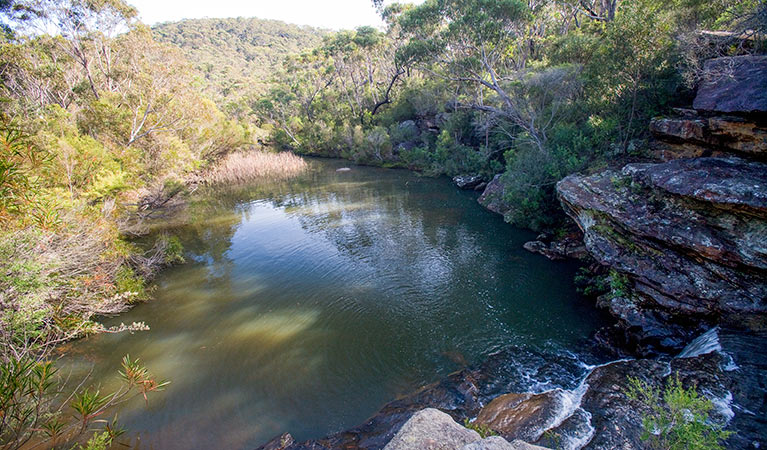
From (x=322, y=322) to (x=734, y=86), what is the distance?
549 inches

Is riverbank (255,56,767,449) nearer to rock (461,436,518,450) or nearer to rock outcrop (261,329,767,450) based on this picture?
rock outcrop (261,329,767,450)

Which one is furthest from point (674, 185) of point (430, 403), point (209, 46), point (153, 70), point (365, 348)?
point (209, 46)

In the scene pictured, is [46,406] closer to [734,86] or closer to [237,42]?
[734,86]

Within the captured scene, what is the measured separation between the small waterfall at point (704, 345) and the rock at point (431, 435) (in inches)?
281

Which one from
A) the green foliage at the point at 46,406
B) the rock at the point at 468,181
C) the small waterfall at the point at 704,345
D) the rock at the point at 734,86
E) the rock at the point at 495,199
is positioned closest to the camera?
the green foliage at the point at 46,406

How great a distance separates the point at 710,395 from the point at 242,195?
104 feet

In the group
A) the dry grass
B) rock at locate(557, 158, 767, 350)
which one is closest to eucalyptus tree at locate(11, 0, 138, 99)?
the dry grass

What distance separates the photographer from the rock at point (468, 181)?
89.6ft


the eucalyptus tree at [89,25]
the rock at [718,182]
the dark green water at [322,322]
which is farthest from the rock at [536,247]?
the eucalyptus tree at [89,25]

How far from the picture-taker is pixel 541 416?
6941mm

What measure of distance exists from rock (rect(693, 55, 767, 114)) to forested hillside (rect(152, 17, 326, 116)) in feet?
407

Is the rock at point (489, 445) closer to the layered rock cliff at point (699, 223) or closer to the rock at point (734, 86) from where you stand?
the layered rock cliff at point (699, 223)

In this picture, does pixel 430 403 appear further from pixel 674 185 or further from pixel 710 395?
pixel 674 185

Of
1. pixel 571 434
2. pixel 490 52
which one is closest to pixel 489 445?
pixel 571 434
